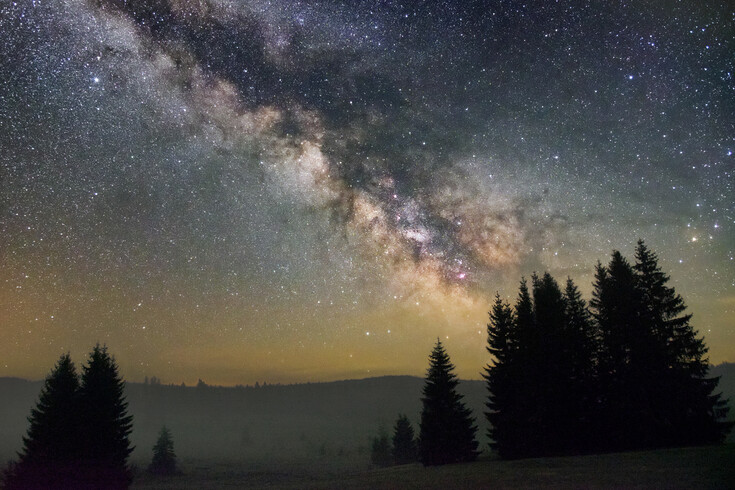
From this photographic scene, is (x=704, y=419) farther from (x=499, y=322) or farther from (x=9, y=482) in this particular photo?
(x=9, y=482)

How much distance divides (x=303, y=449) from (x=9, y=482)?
10310cm

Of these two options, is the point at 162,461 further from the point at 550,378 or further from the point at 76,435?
the point at 550,378

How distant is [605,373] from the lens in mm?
25438

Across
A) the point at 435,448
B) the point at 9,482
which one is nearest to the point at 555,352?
the point at 435,448

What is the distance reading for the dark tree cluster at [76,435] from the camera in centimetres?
2461

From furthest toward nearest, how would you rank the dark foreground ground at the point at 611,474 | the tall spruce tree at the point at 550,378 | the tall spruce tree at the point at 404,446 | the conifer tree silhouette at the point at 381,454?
the conifer tree silhouette at the point at 381,454, the tall spruce tree at the point at 404,446, the tall spruce tree at the point at 550,378, the dark foreground ground at the point at 611,474

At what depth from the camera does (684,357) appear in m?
23.2

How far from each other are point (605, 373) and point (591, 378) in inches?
40.8

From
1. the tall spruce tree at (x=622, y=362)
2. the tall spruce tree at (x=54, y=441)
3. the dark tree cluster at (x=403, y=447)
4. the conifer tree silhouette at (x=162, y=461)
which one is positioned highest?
the tall spruce tree at (x=622, y=362)

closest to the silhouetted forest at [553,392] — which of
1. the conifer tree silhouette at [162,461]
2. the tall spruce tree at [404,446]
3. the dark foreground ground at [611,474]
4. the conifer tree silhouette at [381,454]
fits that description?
the dark foreground ground at [611,474]

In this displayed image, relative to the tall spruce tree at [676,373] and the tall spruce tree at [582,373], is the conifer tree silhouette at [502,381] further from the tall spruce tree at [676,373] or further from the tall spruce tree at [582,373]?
the tall spruce tree at [676,373]

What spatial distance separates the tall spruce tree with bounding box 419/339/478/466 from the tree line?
0.07 meters

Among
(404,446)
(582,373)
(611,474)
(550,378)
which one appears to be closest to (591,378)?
(582,373)

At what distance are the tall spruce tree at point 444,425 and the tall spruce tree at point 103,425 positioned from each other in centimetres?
2131
